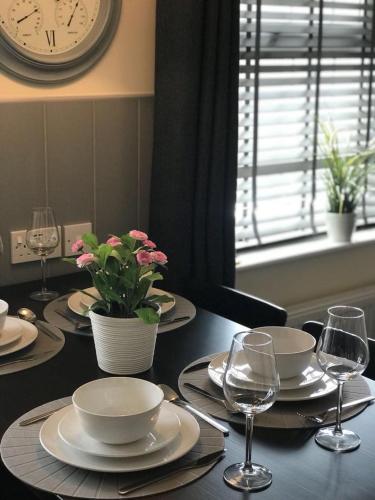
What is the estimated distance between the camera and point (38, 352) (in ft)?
5.60

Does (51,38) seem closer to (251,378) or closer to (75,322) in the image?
(75,322)

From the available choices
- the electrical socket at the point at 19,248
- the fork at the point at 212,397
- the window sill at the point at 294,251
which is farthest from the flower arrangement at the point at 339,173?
the fork at the point at 212,397

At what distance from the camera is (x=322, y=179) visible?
316cm

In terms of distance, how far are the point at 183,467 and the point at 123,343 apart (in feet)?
1.30

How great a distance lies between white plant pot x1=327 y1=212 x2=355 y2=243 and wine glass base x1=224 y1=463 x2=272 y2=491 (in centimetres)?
198

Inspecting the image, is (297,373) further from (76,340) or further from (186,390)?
(76,340)

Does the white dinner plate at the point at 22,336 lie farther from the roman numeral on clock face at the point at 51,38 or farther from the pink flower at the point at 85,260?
the roman numeral on clock face at the point at 51,38

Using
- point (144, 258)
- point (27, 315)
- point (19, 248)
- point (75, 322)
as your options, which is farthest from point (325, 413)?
point (19, 248)

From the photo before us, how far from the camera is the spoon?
1881mm

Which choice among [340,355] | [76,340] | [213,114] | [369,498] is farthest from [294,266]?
[369,498]

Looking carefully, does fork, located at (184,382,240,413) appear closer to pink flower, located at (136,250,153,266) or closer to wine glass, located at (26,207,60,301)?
pink flower, located at (136,250,153,266)

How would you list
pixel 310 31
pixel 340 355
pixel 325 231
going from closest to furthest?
pixel 340 355, pixel 310 31, pixel 325 231

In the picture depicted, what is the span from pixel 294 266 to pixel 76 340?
4.72 feet

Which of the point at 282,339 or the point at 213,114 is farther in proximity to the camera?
the point at 213,114
